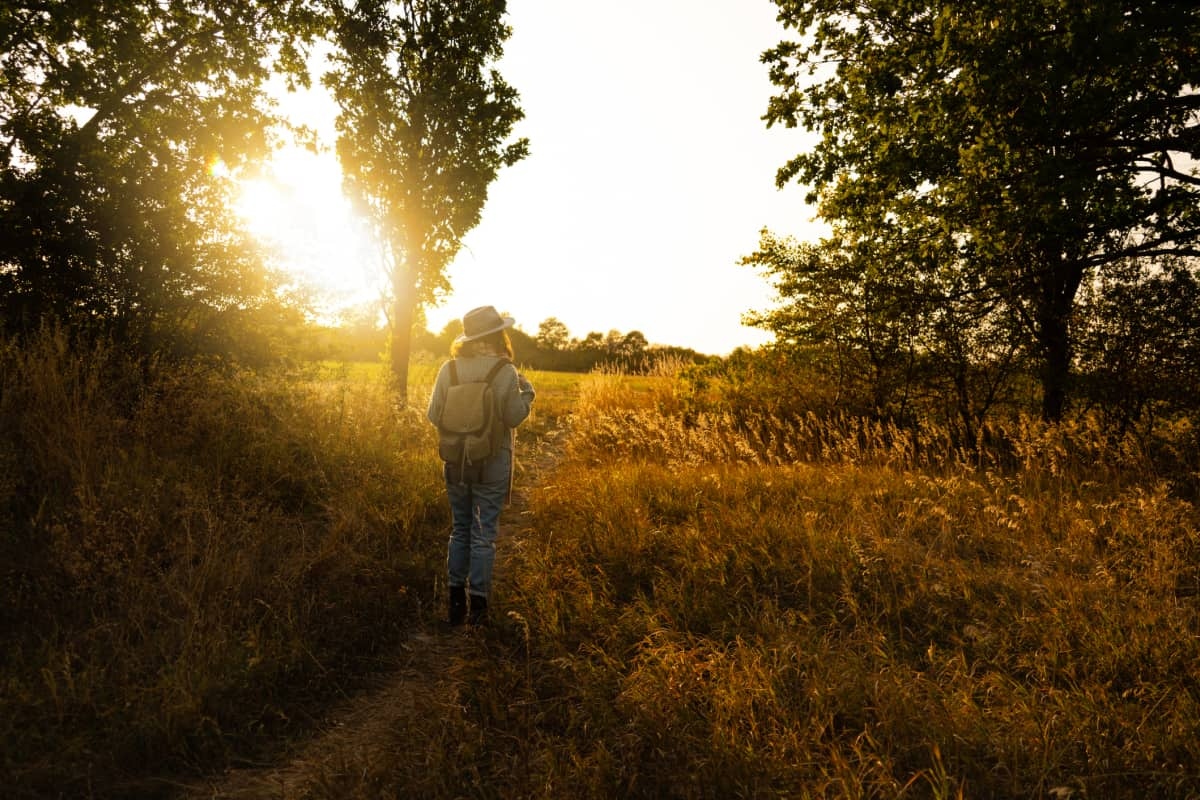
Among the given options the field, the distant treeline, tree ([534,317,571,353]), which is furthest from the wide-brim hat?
tree ([534,317,571,353])

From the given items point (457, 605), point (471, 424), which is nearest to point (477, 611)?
point (457, 605)

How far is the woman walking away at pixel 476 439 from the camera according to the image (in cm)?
399

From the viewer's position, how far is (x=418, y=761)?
2570 millimetres

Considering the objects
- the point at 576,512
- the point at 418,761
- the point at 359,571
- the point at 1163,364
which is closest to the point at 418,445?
the point at 576,512

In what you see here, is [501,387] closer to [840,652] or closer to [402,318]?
[840,652]

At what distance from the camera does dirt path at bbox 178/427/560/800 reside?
244 centimetres

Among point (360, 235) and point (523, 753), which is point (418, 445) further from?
point (360, 235)

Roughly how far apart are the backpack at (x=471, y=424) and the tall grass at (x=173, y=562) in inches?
49.6

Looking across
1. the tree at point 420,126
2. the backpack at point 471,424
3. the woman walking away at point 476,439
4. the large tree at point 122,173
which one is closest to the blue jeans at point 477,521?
the woman walking away at point 476,439

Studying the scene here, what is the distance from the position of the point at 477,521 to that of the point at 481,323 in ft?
5.02

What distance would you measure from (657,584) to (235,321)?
775 centimetres

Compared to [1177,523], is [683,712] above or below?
below

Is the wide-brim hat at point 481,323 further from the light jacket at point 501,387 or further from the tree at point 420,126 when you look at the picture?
the tree at point 420,126

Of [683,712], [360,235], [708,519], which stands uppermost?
[360,235]
